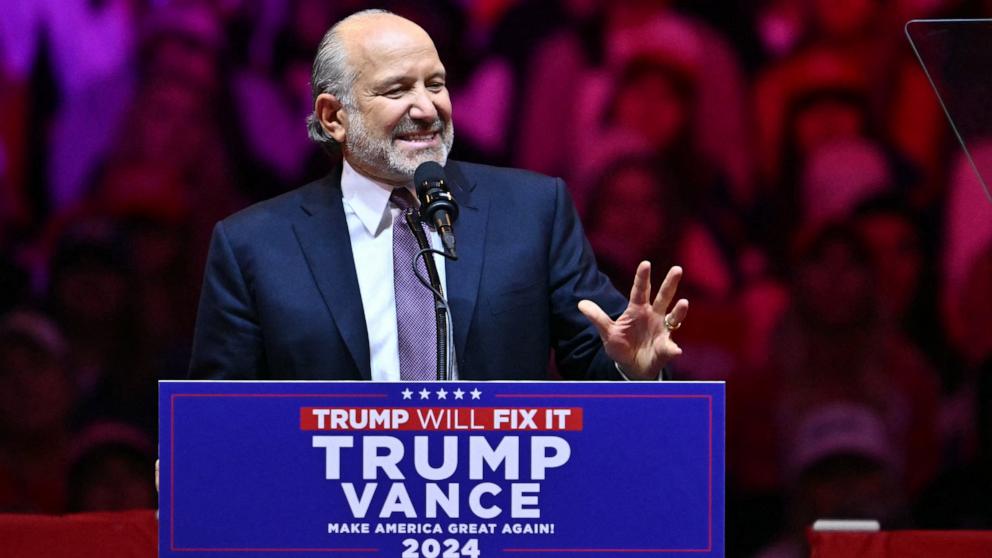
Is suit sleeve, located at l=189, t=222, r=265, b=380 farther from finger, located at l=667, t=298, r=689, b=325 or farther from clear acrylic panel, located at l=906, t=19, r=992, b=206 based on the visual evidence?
clear acrylic panel, located at l=906, t=19, r=992, b=206

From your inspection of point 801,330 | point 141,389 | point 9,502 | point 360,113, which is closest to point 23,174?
point 141,389

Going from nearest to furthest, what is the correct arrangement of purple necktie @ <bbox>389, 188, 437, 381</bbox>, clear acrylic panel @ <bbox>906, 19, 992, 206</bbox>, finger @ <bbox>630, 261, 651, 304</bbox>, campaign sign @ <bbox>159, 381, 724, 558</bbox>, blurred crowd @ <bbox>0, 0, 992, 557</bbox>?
1. campaign sign @ <bbox>159, 381, 724, 558</bbox>
2. clear acrylic panel @ <bbox>906, 19, 992, 206</bbox>
3. finger @ <bbox>630, 261, 651, 304</bbox>
4. purple necktie @ <bbox>389, 188, 437, 381</bbox>
5. blurred crowd @ <bbox>0, 0, 992, 557</bbox>

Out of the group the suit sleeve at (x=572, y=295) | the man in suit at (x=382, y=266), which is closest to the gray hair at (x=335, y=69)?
the man in suit at (x=382, y=266)

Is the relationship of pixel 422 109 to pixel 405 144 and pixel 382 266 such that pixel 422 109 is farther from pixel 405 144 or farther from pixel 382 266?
pixel 382 266

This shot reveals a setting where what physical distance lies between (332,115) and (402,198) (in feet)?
0.72

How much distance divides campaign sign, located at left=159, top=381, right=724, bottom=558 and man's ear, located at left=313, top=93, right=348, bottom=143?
0.84 m

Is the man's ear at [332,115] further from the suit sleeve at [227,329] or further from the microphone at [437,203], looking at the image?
the microphone at [437,203]

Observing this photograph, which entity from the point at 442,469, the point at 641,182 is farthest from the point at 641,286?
the point at 641,182

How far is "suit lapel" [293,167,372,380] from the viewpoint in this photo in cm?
219

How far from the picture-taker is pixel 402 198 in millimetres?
2297

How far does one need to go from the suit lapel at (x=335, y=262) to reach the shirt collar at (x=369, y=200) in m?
0.02

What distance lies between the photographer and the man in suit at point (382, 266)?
221 centimetres

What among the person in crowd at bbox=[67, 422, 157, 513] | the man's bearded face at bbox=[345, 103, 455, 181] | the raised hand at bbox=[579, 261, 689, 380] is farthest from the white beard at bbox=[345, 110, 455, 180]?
Answer: the person in crowd at bbox=[67, 422, 157, 513]

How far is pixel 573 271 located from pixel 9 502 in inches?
76.4
